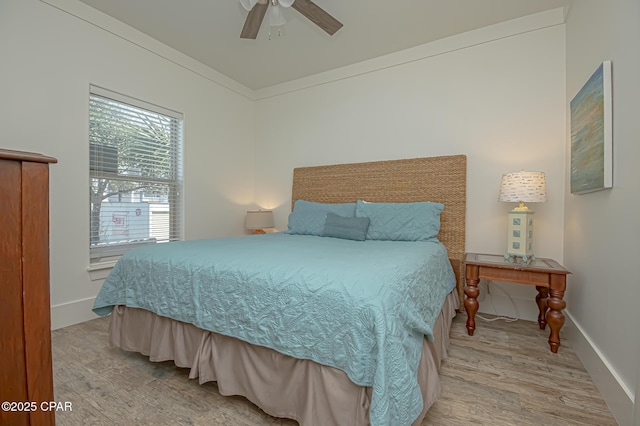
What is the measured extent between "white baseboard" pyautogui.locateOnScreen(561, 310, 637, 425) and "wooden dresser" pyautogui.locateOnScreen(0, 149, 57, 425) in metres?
2.09

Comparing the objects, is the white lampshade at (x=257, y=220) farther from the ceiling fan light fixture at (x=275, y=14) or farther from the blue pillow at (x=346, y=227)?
the ceiling fan light fixture at (x=275, y=14)

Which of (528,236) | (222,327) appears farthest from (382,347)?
(528,236)

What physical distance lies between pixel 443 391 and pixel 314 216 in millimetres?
1898

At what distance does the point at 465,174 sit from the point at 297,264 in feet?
6.98

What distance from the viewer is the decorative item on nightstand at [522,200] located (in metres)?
2.18

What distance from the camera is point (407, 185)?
3006 mm

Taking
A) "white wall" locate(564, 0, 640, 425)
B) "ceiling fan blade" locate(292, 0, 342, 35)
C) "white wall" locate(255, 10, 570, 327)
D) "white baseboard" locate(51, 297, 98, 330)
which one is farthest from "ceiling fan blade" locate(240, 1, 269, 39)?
"white baseboard" locate(51, 297, 98, 330)

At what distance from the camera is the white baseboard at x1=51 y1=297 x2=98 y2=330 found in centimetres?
230

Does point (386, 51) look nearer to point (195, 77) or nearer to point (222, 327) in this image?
point (195, 77)

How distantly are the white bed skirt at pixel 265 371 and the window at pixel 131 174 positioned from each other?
118 cm

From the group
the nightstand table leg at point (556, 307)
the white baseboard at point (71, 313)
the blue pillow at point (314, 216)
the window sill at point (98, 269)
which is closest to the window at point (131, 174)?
the window sill at point (98, 269)

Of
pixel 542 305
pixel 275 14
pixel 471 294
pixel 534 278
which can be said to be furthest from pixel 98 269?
pixel 542 305

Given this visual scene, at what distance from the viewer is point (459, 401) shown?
1.46 metres

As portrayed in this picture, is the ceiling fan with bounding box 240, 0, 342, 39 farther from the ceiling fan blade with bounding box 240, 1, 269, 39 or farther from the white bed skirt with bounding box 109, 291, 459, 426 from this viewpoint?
the white bed skirt with bounding box 109, 291, 459, 426
